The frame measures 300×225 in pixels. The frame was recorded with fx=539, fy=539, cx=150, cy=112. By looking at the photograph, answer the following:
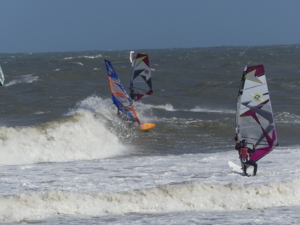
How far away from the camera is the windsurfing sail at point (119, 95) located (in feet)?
58.1

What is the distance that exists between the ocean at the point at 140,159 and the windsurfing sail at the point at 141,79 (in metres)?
1.15

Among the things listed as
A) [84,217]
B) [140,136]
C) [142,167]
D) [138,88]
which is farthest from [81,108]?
[84,217]

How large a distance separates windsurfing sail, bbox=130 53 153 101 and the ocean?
45.4 inches

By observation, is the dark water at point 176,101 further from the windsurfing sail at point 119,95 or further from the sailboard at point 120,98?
the windsurfing sail at point 119,95

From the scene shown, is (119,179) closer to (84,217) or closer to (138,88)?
(84,217)

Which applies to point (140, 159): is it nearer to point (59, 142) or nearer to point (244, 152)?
point (59, 142)

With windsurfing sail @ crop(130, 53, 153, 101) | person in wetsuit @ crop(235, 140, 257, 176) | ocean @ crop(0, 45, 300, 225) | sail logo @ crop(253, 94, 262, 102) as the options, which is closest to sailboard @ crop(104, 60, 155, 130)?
ocean @ crop(0, 45, 300, 225)

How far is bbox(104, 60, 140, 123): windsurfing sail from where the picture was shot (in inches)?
697

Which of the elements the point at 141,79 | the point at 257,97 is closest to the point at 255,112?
the point at 257,97

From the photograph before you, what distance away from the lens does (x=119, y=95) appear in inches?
700

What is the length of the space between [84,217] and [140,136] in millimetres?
9478

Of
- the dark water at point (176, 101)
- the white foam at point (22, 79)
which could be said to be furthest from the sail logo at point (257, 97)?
the white foam at point (22, 79)

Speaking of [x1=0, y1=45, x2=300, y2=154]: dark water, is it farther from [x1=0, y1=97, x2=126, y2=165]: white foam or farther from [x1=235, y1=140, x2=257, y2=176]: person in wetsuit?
[x1=235, y1=140, x2=257, y2=176]: person in wetsuit

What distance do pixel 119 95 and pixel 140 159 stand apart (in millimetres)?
5125
